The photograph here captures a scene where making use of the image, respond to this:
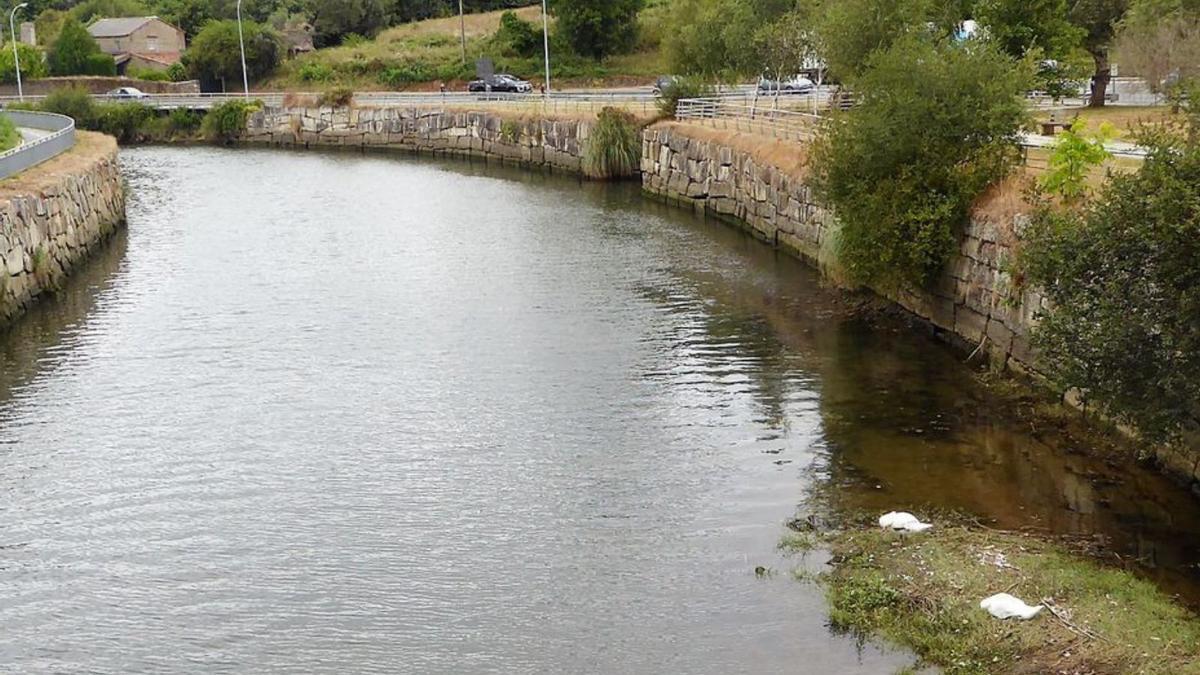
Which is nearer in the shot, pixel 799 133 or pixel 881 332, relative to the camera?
pixel 881 332

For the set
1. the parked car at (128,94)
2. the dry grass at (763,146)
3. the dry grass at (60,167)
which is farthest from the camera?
the parked car at (128,94)

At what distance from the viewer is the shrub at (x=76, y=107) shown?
81.6 m

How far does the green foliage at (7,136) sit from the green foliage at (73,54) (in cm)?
5849

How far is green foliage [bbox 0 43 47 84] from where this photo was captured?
97062 mm

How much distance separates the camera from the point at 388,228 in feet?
137

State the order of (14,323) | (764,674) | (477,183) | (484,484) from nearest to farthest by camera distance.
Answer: (764,674) → (484,484) → (14,323) → (477,183)

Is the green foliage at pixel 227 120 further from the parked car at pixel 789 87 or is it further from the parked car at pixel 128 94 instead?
the parked car at pixel 789 87

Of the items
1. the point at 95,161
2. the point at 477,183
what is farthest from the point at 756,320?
the point at 477,183

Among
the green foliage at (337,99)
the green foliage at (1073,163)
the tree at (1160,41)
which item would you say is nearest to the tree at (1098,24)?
the tree at (1160,41)

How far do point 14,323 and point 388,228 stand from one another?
48.3 feet

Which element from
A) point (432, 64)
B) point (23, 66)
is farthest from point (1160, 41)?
point (23, 66)

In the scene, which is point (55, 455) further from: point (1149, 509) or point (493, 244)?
point (493, 244)

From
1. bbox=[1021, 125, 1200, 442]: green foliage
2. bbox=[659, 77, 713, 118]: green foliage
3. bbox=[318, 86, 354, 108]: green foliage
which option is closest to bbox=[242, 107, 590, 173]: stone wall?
bbox=[318, 86, 354, 108]: green foliage

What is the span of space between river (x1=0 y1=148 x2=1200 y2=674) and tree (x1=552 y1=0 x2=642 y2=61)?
56.2 m
